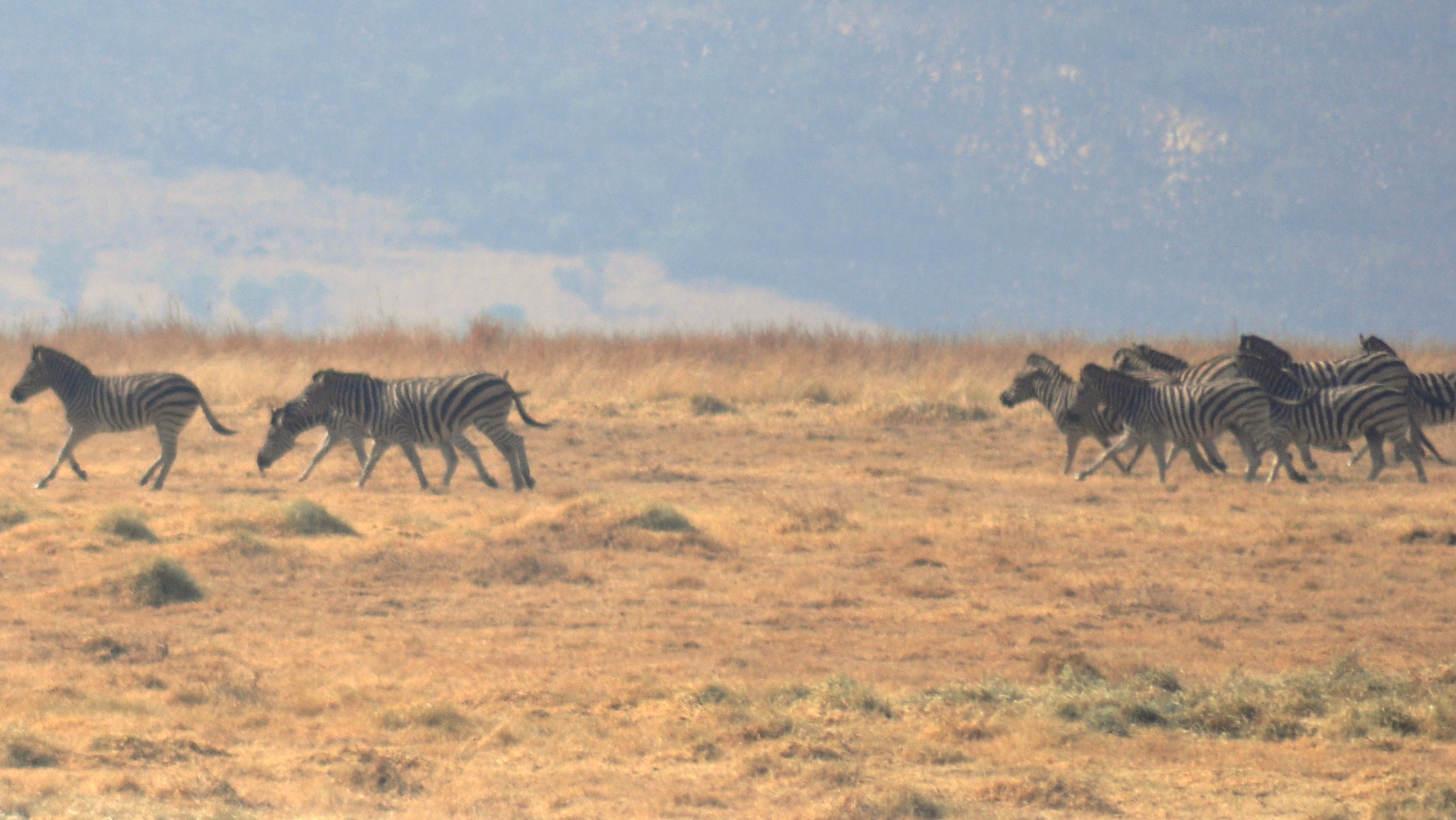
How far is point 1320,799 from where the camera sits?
19.7 feet

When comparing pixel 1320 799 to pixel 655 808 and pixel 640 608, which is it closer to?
pixel 655 808

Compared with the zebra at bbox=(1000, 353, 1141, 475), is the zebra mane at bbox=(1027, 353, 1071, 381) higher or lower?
higher

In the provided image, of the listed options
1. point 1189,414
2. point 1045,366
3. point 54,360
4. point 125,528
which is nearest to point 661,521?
point 125,528

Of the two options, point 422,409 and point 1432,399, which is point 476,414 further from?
point 1432,399

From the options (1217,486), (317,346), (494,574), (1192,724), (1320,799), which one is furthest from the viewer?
(317,346)

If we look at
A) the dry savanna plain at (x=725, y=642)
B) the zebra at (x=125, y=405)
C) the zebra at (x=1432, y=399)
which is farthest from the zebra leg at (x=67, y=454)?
the zebra at (x=1432, y=399)

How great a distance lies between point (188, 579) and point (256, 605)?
1.69 ft

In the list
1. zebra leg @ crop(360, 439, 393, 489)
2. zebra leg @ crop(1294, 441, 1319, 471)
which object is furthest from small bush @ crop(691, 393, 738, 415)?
zebra leg @ crop(1294, 441, 1319, 471)

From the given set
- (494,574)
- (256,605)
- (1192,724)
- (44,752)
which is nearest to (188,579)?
(256,605)

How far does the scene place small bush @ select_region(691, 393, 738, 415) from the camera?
22.5 metres

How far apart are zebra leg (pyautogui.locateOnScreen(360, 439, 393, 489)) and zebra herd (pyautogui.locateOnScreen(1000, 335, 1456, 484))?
720 centimetres

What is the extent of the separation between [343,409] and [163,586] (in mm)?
6006

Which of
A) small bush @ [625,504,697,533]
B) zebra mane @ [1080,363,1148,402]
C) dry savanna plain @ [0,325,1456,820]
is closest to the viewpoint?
dry savanna plain @ [0,325,1456,820]

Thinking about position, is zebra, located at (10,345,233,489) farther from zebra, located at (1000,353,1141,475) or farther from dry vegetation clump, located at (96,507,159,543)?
zebra, located at (1000,353,1141,475)
